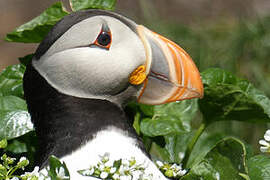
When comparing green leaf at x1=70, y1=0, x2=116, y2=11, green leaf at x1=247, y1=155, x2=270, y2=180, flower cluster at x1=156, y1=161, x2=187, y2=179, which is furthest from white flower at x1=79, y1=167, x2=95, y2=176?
green leaf at x1=70, y1=0, x2=116, y2=11

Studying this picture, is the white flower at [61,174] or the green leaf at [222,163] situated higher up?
the white flower at [61,174]

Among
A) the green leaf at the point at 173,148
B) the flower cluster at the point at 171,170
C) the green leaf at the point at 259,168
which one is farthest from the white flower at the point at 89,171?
the green leaf at the point at 173,148

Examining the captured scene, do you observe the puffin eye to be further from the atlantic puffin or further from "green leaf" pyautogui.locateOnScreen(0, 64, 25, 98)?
"green leaf" pyautogui.locateOnScreen(0, 64, 25, 98)

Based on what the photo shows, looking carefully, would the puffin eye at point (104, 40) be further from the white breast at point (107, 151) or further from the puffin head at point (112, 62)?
the white breast at point (107, 151)

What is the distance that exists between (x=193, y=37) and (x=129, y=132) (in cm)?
321

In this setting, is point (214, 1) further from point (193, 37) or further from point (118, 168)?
point (118, 168)

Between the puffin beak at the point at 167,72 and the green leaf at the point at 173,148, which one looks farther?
the green leaf at the point at 173,148

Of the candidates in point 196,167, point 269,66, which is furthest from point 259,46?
point 196,167

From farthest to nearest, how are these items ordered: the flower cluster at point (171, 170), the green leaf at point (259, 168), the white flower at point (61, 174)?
the flower cluster at point (171, 170) < the green leaf at point (259, 168) < the white flower at point (61, 174)

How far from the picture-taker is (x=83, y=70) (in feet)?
5.57

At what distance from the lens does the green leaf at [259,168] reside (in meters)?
1.49

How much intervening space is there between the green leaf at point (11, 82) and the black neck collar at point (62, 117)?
28 centimetres

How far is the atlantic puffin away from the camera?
1.64 m

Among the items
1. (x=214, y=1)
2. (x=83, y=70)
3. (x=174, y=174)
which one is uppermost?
(x=83, y=70)
